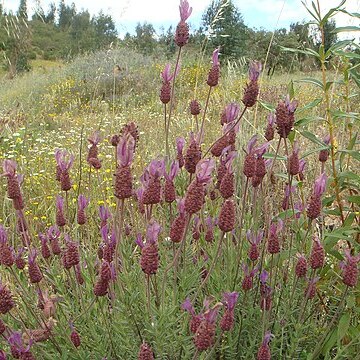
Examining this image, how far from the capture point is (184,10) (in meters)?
1.38

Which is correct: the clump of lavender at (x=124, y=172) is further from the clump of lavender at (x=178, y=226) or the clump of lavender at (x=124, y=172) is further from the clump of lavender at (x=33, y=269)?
the clump of lavender at (x=33, y=269)

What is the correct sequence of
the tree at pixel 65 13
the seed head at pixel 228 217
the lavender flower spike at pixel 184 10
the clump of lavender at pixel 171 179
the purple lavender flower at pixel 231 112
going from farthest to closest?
1. the tree at pixel 65 13
2. the purple lavender flower at pixel 231 112
3. the lavender flower spike at pixel 184 10
4. the clump of lavender at pixel 171 179
5. the seed head at pixel 228 217

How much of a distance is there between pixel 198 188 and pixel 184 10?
57cm

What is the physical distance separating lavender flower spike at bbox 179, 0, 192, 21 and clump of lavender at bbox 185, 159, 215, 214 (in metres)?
0.53

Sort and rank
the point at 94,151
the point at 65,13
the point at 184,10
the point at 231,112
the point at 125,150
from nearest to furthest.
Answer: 1. the point at 125,150
2. the point at 184,10
3. the point at 231,112
4. the point at 94,151
5. the point at 65,13

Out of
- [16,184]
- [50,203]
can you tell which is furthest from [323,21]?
[50,203]

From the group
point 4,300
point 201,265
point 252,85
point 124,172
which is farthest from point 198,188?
point 201,265

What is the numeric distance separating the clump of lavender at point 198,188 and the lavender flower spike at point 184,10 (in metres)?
0.53

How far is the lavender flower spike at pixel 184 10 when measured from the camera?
4.50 ft

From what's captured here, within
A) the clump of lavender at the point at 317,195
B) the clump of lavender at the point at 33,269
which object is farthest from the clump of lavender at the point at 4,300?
the clump of lavender at the point at 317,195

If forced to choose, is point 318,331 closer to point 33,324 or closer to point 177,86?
point 33,324

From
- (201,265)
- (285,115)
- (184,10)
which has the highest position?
(184,10)

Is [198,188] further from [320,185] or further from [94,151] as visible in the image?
[94,151]

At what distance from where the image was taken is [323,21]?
1519 mm
